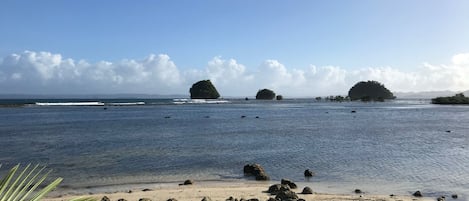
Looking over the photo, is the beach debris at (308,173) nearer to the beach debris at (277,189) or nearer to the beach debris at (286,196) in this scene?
the beach debris at (277,189)

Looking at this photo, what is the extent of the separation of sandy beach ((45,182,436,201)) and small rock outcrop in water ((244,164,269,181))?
1391 mm

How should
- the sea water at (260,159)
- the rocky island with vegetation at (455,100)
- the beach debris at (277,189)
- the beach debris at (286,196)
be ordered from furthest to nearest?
1. the rocky island with vegetation at (455,100)
2. the sea water at (260,159)
3. the beach debris at (277,189)
4. the beach debris at (286,196)

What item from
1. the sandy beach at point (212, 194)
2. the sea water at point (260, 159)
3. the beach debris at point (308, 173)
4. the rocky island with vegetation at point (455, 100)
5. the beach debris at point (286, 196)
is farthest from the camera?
the rocky island with vegetation at point (455, 100)

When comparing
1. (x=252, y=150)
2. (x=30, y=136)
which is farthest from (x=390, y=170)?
(x=30, y=136)

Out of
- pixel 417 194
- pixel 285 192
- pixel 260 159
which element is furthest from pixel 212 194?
pixel 260 159

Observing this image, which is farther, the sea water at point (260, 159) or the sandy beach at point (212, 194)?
the sea water at point (260, 159)

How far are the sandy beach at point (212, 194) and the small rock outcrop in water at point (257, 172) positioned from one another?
4.56ft

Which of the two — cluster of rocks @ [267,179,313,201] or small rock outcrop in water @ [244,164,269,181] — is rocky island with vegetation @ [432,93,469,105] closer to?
small rock outcrop in water @ [244,164,269,181]

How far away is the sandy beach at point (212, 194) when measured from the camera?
16.7 meters

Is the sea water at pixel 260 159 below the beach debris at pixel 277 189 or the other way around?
below

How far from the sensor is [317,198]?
648 inches

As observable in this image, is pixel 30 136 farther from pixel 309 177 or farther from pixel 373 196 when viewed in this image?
pixel 373 196

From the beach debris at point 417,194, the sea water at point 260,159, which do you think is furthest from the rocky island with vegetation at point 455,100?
the beach debris at point 417,194

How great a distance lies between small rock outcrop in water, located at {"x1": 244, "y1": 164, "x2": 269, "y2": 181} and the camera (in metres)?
21.3
